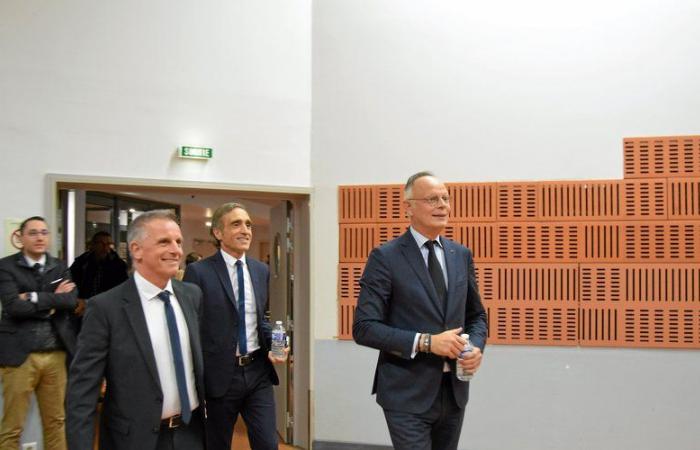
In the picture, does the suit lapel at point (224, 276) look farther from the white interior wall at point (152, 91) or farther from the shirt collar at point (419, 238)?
the white interior wall at point (152, 91)

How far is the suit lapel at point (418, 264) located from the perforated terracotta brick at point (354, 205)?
2.08 m

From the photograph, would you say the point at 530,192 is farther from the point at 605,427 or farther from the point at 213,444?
the point at 213,444

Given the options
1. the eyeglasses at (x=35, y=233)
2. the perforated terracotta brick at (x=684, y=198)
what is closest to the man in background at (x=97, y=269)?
the eyeglasses at (x=35, y=233)

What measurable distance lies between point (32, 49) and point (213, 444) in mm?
3023

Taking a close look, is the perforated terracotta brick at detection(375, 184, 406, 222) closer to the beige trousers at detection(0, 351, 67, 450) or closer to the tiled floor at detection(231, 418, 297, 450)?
the tiled floor at detection(231, 418, 297, 450)

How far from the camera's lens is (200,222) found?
40.4 ft

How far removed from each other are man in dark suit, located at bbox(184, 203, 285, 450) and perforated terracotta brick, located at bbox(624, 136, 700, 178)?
2.90 metres

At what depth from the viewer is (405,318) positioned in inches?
92.2

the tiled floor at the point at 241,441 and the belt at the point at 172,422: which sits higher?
the belt at the point at 172,422

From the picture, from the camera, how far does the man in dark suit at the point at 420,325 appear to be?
2240 millimetres

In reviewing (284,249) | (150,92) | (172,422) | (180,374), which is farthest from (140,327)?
(284,249)

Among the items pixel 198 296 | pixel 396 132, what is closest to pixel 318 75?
pixel 396 132

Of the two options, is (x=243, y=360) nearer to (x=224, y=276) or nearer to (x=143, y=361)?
(x=224, y=276)

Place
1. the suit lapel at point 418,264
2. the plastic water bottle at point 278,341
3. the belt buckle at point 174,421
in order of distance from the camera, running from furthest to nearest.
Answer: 1. the plastic water bottle at point 278,341
2. the suit lapel at point 418,264
3. the belt buckle at point 174,421
